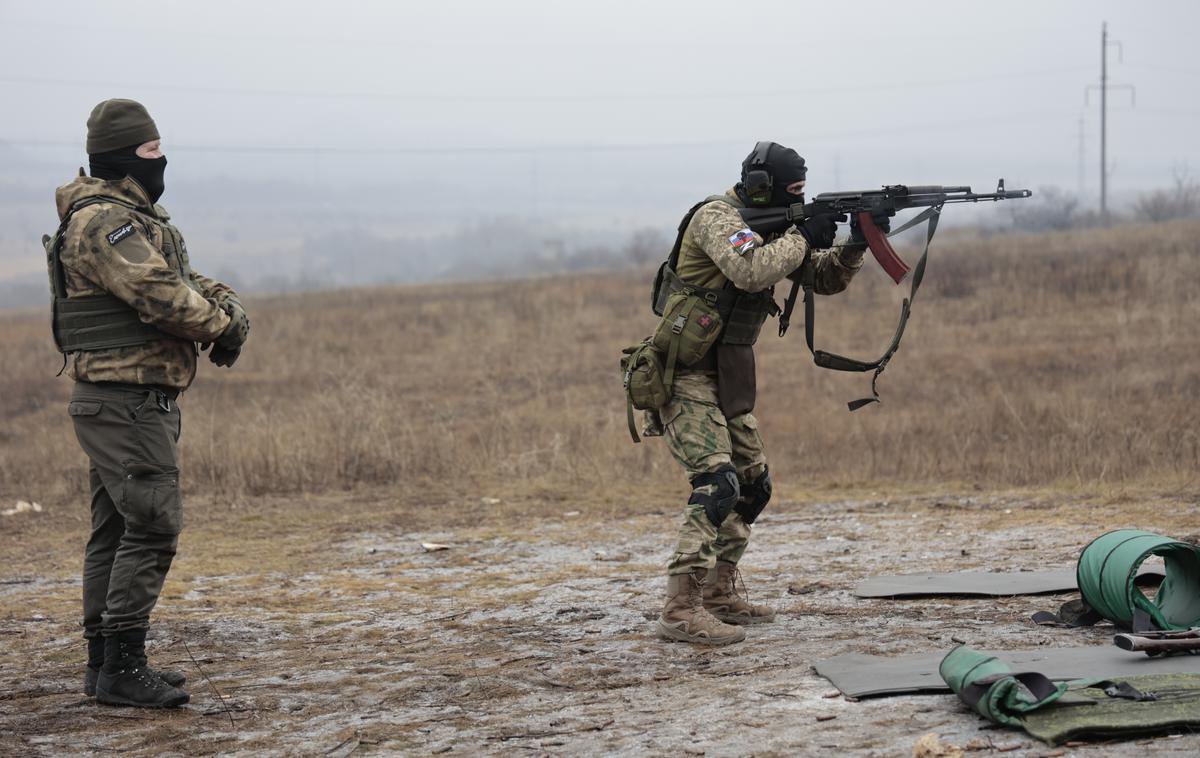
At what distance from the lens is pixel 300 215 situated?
618ft

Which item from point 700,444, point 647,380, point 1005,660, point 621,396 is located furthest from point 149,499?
point 621,396

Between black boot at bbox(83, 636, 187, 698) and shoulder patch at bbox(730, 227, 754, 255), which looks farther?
shoulder patch at bbox(730, 227, 754, 255)

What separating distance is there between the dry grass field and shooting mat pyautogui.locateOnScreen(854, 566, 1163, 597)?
0.15 m

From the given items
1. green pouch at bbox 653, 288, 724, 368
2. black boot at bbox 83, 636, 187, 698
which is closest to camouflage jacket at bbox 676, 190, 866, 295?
green pouch at bbox 653, 288, 724, 368

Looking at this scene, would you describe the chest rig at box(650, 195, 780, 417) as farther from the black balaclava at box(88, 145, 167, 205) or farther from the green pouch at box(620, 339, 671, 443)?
the black balaclava at box(88, 145, 167, 205)

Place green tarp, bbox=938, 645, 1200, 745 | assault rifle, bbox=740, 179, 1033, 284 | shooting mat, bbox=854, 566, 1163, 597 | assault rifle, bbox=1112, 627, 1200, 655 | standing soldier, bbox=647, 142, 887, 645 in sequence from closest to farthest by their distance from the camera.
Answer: green tarp, bbox=938, 645, 1200, 745 → assault rifle, bbox=1112, 627, 1200, 655 → standing soldier, bbox=647, 142, 887, 645 → assault rifle, bbox=740, 179, 1033, 284 → shooting mat, bbox=854, 566, 1163, 597

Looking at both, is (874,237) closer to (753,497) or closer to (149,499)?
(753,497)

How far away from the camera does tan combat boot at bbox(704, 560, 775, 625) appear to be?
18.2 ft

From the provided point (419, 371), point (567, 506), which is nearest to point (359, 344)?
point (419, 371)

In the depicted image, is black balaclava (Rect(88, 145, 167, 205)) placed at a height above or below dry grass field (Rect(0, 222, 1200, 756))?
above

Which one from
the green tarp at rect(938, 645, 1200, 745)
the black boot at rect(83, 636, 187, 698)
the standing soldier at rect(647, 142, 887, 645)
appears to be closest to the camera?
the green tarp at rect(938, 645, 1200, 745)

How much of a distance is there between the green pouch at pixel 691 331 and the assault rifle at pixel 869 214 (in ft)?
1.05

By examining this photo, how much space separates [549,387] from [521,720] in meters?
12.8

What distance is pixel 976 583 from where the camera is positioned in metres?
5.99
